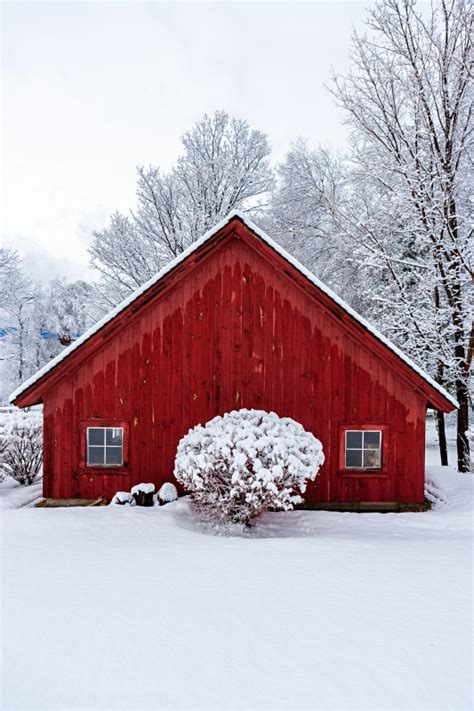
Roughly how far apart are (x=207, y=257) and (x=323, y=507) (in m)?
5.66

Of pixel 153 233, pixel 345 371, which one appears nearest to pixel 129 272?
pixel 153 233

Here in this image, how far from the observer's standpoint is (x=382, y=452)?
889 cm

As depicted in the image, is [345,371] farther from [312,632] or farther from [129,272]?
[129,272]

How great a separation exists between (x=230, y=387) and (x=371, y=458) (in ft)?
10.9

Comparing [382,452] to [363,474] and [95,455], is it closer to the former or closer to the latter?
[363,474]

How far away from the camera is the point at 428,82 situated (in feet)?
40.2

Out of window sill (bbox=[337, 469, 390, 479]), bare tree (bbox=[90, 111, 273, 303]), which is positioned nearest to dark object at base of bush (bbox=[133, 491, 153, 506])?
window sill (bbox=[337, 469, 390, 479])

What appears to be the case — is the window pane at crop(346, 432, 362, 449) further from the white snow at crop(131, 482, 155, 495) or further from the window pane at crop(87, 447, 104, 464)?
the window pane at crop(87, 447, 104, 464)

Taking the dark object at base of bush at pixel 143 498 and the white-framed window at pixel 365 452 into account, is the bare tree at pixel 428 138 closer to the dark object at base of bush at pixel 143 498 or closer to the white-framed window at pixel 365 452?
the white-framed window at pixel 365 452

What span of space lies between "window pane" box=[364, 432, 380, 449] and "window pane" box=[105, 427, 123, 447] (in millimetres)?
5212

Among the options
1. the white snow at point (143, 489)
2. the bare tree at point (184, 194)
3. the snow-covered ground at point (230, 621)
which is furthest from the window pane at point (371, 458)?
the bare tree at point (184, 194)

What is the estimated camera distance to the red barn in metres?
8.82

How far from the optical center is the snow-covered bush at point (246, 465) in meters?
6.62

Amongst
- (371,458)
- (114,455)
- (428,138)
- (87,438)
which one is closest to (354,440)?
(371,458)
